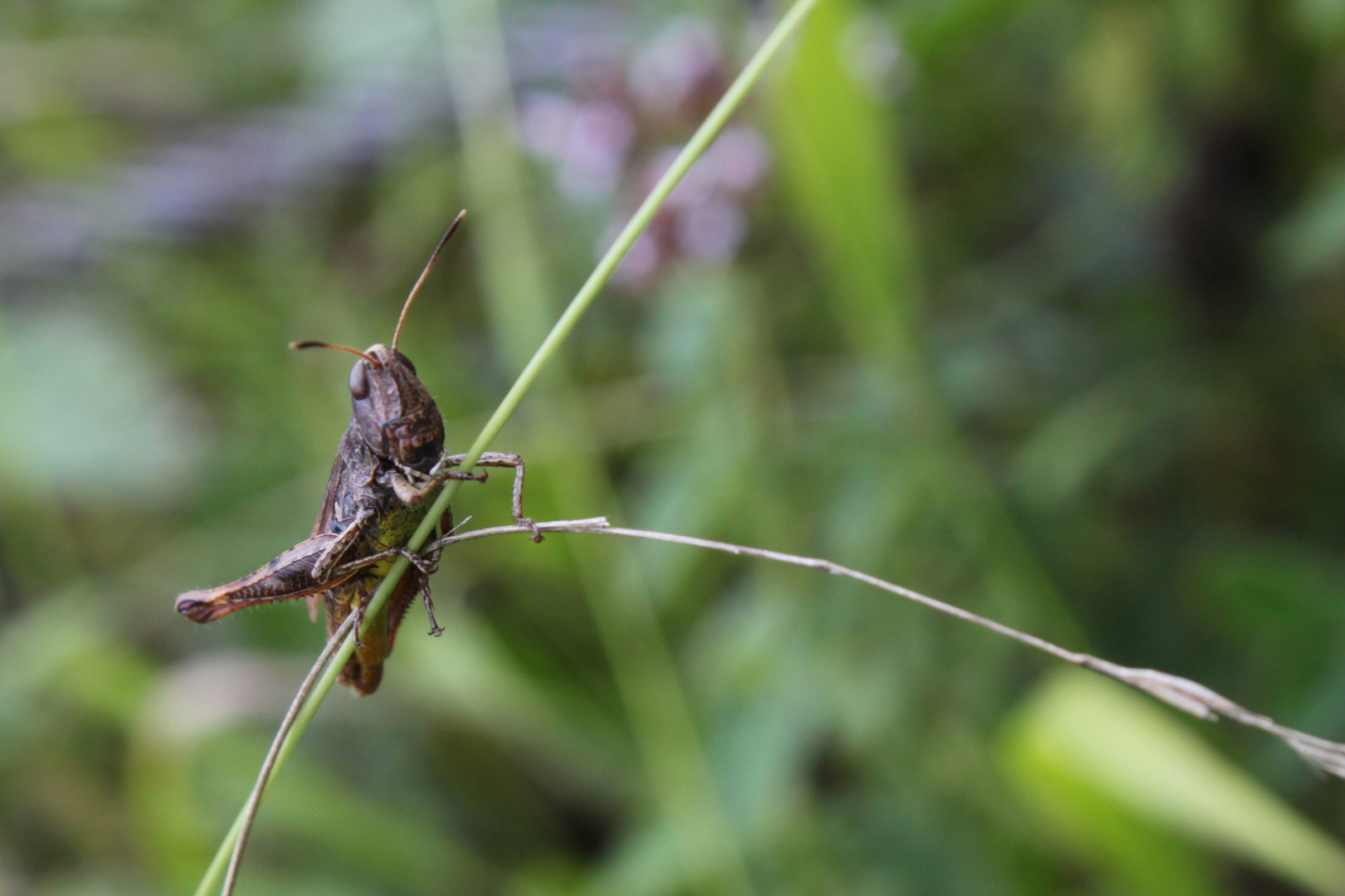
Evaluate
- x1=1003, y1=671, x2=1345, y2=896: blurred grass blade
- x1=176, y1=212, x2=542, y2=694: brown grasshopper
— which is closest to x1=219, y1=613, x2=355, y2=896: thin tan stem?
x1=176, y1=212, x2=542, y2=694: brown grasshopper

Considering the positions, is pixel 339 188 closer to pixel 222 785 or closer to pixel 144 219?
pixel 144 219

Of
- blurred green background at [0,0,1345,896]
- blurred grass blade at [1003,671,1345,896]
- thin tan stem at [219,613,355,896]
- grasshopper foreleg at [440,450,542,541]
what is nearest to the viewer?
thin tan stem at [219,613,355,896]

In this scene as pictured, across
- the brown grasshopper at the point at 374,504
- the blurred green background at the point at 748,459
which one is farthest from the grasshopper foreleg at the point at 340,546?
the blurred green background at the point at 748,459

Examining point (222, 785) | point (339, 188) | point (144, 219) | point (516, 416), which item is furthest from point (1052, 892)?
point (144, 219)

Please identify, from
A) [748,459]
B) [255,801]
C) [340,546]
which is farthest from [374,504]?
[748,459]

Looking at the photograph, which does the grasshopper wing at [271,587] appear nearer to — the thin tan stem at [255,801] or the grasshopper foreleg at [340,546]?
the grasshopper foreleg at [340,546]

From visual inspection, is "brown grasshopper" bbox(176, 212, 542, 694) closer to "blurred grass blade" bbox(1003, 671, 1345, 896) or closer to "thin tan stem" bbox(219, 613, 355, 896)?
"thin tan stem" bbox(219, 613, 355, 896)
